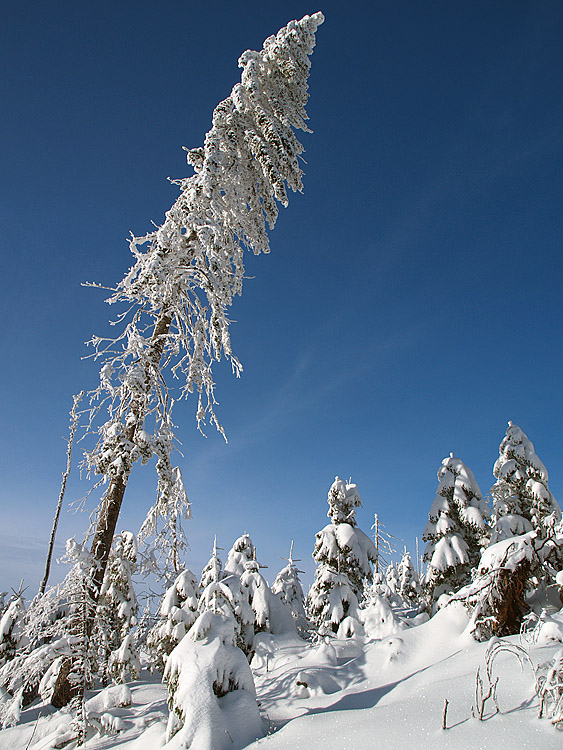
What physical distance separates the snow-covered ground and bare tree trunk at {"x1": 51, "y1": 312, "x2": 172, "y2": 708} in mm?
602

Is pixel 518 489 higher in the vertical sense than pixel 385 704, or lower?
higher

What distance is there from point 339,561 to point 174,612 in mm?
9573

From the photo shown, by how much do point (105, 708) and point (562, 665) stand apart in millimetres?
8022

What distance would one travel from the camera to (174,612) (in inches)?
484

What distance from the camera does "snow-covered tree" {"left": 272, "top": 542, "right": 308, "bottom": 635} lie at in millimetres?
23656

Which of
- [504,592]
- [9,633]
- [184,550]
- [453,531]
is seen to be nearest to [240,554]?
[9,633]

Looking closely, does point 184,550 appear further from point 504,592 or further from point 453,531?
point 453,531

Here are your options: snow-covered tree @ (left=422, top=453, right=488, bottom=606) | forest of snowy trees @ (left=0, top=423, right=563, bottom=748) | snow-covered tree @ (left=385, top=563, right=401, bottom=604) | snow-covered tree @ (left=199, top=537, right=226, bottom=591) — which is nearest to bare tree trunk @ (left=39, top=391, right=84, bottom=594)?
forest of snowy trees @ (left=0, top=423, right=563, bottom=748)

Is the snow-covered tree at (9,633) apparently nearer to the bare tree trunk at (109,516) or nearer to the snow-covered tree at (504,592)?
A: the bare tree trunk at (109,516)

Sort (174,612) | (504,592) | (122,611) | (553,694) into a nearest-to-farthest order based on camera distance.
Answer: (553,694) < (504,592) < (174,612) < (122,611)

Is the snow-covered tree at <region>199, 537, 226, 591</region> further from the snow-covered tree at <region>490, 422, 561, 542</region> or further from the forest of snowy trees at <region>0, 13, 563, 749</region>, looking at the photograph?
the snow-covered tree at <region>490, 422, 561, 542</region>

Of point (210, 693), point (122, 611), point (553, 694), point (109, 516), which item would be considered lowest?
point (553, 694)

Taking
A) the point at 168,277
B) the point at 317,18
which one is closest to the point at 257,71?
the point at 317,18

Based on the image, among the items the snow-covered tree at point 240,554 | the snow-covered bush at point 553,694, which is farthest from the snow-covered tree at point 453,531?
the snow-covered bush at point 553,694
